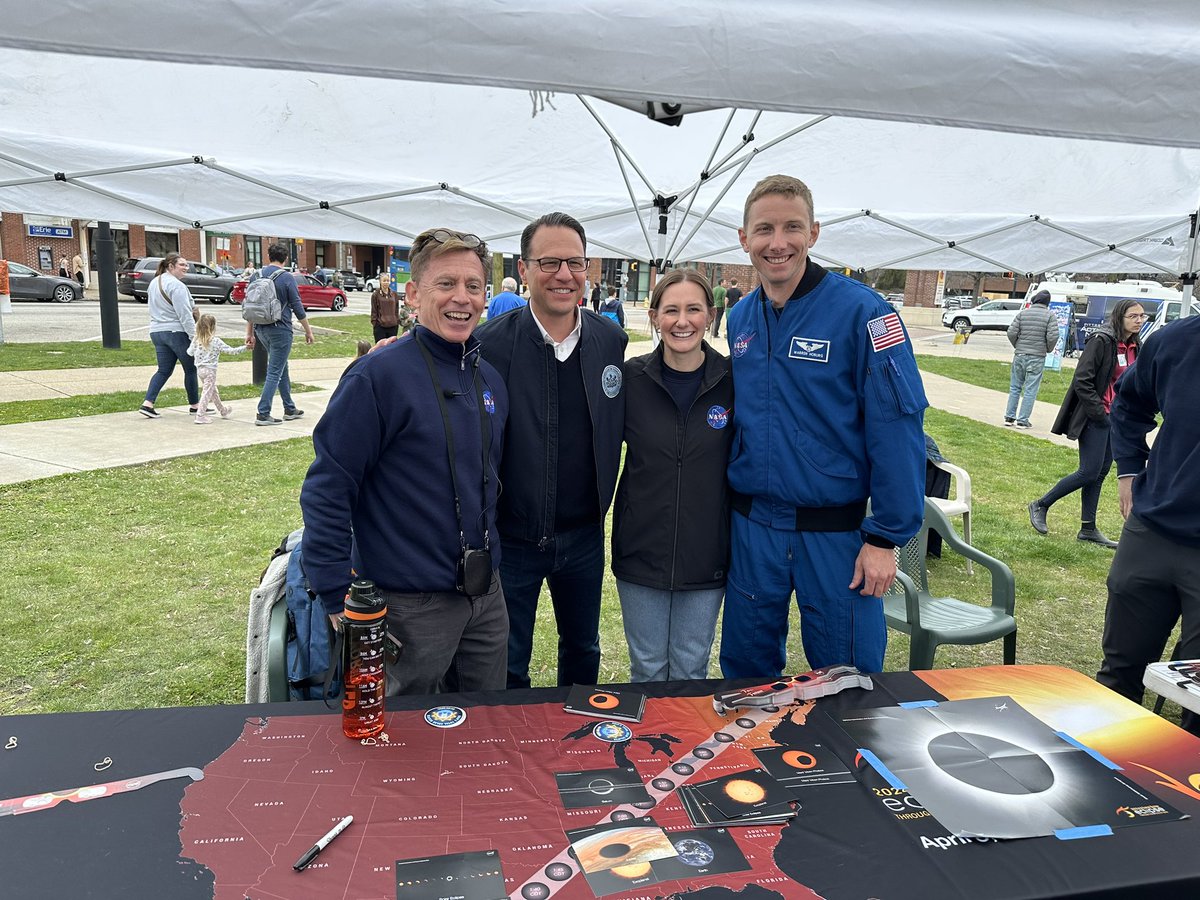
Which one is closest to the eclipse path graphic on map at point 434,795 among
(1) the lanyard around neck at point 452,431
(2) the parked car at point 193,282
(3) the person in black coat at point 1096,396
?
(1) the lanyard around neck at point 452,431

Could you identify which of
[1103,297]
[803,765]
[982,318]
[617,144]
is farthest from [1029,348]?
[982,318]

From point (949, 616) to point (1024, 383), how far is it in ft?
29.1

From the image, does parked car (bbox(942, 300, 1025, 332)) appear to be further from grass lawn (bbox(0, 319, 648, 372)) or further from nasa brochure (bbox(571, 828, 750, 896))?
nasa brochure (bbox(571, 828, 750, 896))

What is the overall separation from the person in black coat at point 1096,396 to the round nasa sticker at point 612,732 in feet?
17.8

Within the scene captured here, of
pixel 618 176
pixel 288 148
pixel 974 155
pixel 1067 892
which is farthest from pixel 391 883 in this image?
pixel 974 155

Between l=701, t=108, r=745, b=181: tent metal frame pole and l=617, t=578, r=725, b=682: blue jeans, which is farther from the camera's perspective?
l=701, t=108, r=745, b=181: tent metal frame pole

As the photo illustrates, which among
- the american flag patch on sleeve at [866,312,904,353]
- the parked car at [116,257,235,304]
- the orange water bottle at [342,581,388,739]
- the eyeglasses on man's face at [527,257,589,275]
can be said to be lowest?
the orange water bottle at [342,581,388,739]

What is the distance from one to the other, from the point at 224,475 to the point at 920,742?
6.45 m

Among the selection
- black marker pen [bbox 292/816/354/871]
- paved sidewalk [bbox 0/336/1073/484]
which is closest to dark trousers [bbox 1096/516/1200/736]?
black marker pen [bbox 292/816/354/871]

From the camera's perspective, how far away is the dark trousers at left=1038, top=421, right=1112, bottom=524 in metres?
5.83

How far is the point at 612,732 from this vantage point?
167 cm

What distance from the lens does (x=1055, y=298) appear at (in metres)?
23.8

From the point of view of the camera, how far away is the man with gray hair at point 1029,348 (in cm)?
1021

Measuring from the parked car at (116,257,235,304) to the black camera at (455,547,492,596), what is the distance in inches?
1026
